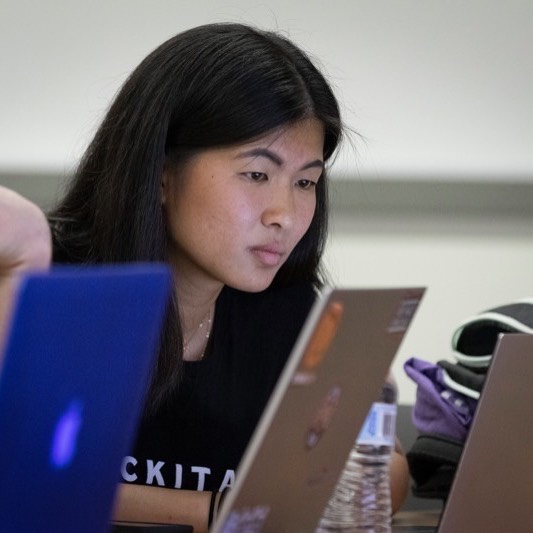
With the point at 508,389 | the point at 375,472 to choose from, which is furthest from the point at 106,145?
the point at 508,389

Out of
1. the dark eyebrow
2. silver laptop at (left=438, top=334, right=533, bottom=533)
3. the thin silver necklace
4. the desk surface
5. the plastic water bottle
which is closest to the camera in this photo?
silver laptop at (left=438, top=334, right=533, bottom=533)

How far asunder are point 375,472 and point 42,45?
1.78m

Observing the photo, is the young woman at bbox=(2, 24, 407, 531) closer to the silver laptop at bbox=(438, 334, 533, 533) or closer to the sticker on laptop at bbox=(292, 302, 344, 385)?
the silver laptop at bbox=(438, 334, 533, 533)

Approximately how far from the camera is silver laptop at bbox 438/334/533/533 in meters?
1.11

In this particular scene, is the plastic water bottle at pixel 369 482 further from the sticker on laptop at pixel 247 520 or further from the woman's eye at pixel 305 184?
the woman's eye at pixel 305 184

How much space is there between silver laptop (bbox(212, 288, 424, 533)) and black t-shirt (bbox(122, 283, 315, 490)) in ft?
1.90

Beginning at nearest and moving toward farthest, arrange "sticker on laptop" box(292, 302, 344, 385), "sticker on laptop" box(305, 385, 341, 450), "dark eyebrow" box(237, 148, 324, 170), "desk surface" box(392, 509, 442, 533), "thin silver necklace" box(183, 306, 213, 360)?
"sticker on laptop" box(292, 302, 344, 385) < "sticker on laptop" box(305, 385, 341, 450) < "desk surface" box(392, 509, 442, 533) < "dark eyebrow" box(237, 148, 324, 170) < "thin silver necklace" box(183, 306, 213, 360)

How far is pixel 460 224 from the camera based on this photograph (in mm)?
3021

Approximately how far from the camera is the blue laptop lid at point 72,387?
2.14ft

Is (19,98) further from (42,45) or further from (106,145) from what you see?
(106,145)

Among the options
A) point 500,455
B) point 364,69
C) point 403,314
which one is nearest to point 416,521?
point 500,455

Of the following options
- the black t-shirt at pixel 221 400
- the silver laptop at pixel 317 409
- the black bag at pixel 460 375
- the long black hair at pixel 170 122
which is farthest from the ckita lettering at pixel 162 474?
the silver laptop at pixel 317 409

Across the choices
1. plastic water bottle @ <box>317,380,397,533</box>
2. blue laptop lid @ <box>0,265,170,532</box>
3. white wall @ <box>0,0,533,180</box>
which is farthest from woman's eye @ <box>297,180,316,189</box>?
white wall @ <box>0,0,533,180</box>

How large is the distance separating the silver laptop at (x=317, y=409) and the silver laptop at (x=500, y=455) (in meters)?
0.14
